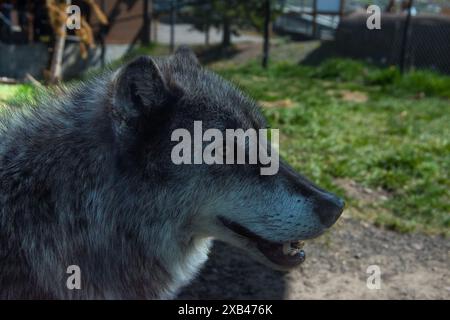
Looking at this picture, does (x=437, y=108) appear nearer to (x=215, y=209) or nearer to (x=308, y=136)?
(x=308, y=136)

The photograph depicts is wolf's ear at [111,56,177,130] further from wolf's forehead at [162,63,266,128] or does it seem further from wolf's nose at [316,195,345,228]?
wolf's nose at [316,195,345,228]

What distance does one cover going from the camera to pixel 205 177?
247cm

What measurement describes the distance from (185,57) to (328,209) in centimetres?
100

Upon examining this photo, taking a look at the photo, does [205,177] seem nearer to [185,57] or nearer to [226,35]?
[185,57]

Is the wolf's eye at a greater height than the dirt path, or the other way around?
the wolf's eye

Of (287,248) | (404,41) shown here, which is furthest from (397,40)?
(287,248)

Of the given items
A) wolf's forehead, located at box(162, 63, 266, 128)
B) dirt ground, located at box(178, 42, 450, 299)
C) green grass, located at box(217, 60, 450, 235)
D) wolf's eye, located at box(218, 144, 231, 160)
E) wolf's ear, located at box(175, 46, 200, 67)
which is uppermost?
wolf's ear, located at box(175, 46, 200, 67)

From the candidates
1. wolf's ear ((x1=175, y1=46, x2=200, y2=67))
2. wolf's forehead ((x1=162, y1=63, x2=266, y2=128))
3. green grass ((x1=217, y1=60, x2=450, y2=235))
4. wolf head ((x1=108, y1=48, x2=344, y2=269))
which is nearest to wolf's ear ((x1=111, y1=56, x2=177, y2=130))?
wolf head ((x1=108, y1=48, x2=344, y2=269))

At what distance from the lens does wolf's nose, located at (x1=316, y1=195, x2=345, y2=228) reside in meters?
2.49

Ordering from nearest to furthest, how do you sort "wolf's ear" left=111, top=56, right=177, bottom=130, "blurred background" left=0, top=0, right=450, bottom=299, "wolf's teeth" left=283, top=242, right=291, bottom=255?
1. "wolf's ear" left=111, top=56, right=177, bottom=130
2. "wolf's teeth" left=283, top=242, right=291, bottom=255
3. "blurred background" left=0, top=0, right=450, bottom=299

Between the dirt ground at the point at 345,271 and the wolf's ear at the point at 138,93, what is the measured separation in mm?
2094

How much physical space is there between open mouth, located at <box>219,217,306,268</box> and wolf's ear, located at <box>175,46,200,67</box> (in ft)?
2.52

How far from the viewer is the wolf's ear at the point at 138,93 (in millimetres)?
2258

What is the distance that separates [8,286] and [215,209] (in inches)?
33.5
